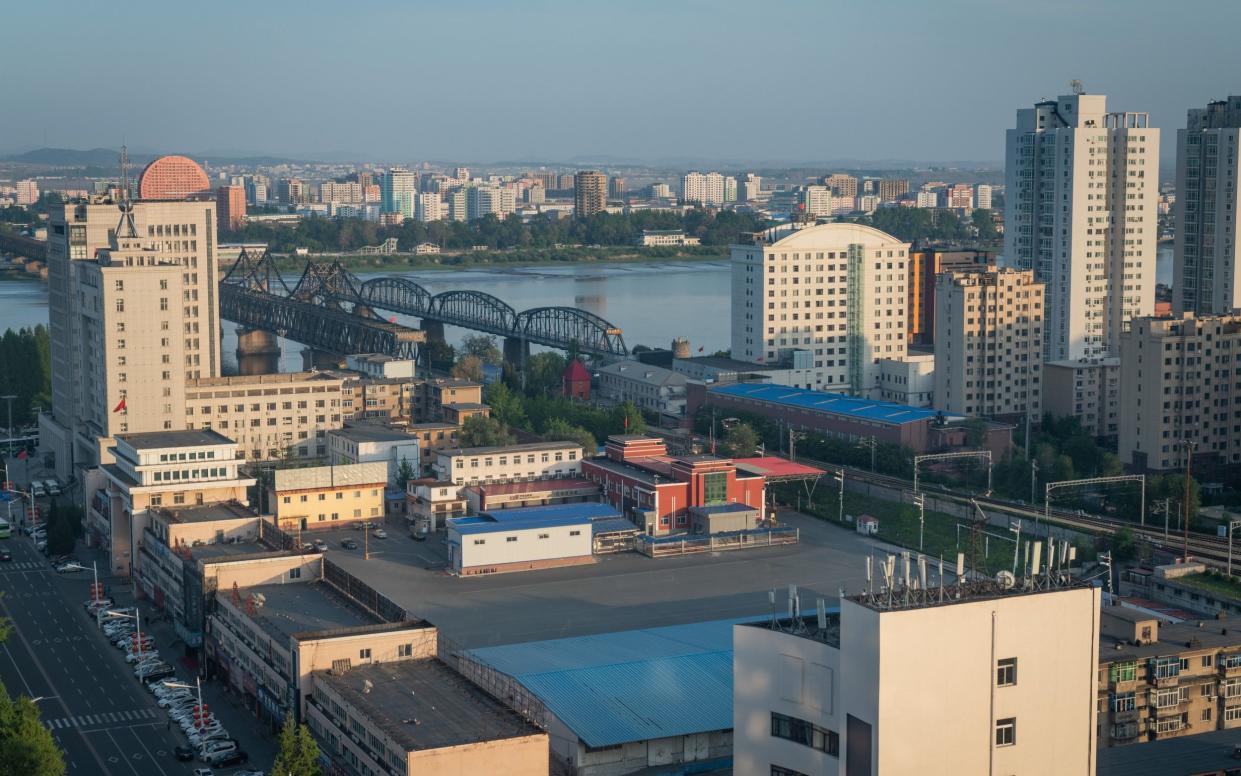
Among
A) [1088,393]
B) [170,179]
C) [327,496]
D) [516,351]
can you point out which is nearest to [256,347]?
[170,179]

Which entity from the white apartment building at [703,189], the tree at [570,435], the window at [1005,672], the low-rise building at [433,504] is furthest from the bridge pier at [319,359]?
the white apartment building at [703,189]

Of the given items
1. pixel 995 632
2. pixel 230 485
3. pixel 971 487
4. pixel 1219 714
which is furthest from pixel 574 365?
pixel 995 632

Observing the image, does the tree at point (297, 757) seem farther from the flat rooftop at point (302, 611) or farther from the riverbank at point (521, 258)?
the riverbank at point (521, 258)

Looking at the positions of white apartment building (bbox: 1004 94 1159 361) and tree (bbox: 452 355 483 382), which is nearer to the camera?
white apartment building (bbox: 1004 94 1159 361)

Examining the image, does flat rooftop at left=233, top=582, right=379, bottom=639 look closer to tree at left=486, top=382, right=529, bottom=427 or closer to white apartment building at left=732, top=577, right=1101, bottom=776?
white apartment building at left=732, top=577, right=1101, bottom=776

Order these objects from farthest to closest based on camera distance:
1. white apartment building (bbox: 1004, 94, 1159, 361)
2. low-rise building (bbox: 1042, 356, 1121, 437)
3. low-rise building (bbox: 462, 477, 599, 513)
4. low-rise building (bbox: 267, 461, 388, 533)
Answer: white apartment building (bbox: 1004, 94, 1159, 361) → low-rise building (bbox: 1042, 356, 1121, 437) → low-rise building (bbox: 462, 477, 599, 513) → low-rise building (bbox: 267, 461, 388, 533)

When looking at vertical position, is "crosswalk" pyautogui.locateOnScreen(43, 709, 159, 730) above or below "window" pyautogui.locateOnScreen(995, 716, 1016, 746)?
below

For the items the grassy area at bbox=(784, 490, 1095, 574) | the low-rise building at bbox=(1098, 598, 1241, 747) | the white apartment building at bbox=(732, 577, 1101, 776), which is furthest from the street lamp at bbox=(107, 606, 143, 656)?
the low-rise building at bbox=(1098, 598, 1241, 747)
